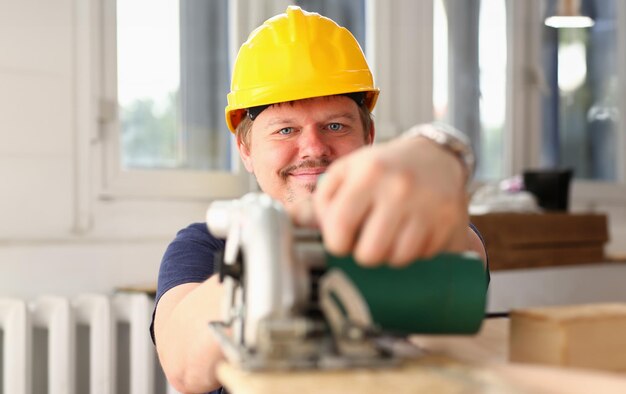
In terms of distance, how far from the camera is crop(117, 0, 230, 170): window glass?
2.29 meters

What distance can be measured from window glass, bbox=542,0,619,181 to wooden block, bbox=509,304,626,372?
9.73 feet

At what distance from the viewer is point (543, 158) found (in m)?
3.63

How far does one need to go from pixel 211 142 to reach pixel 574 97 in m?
1.99

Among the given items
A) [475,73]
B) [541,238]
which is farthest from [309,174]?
[475,73]

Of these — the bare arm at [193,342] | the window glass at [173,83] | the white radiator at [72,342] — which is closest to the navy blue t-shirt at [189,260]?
the bare arm at [193,342]

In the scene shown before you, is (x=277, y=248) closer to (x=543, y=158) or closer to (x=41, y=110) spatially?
(x=41, y=110)

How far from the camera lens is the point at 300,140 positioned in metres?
1.51

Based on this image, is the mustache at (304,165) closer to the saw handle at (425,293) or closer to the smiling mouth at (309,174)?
the smiling mouth at (309,174)

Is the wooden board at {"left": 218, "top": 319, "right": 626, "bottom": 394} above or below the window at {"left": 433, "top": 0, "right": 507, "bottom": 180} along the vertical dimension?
below

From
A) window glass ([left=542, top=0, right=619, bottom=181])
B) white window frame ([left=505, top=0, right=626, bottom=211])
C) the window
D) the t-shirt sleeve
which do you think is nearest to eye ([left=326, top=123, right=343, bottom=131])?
the t-shirt sleeve

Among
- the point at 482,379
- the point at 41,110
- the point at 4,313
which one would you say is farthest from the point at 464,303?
the point at 41,110

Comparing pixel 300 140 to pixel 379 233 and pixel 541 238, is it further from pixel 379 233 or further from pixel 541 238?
pixel 541 238

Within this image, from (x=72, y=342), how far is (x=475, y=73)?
2017mm

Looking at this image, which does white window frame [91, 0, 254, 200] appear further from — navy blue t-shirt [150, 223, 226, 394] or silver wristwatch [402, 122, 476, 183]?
silver wristwatch [402, 122, 476, 183]
